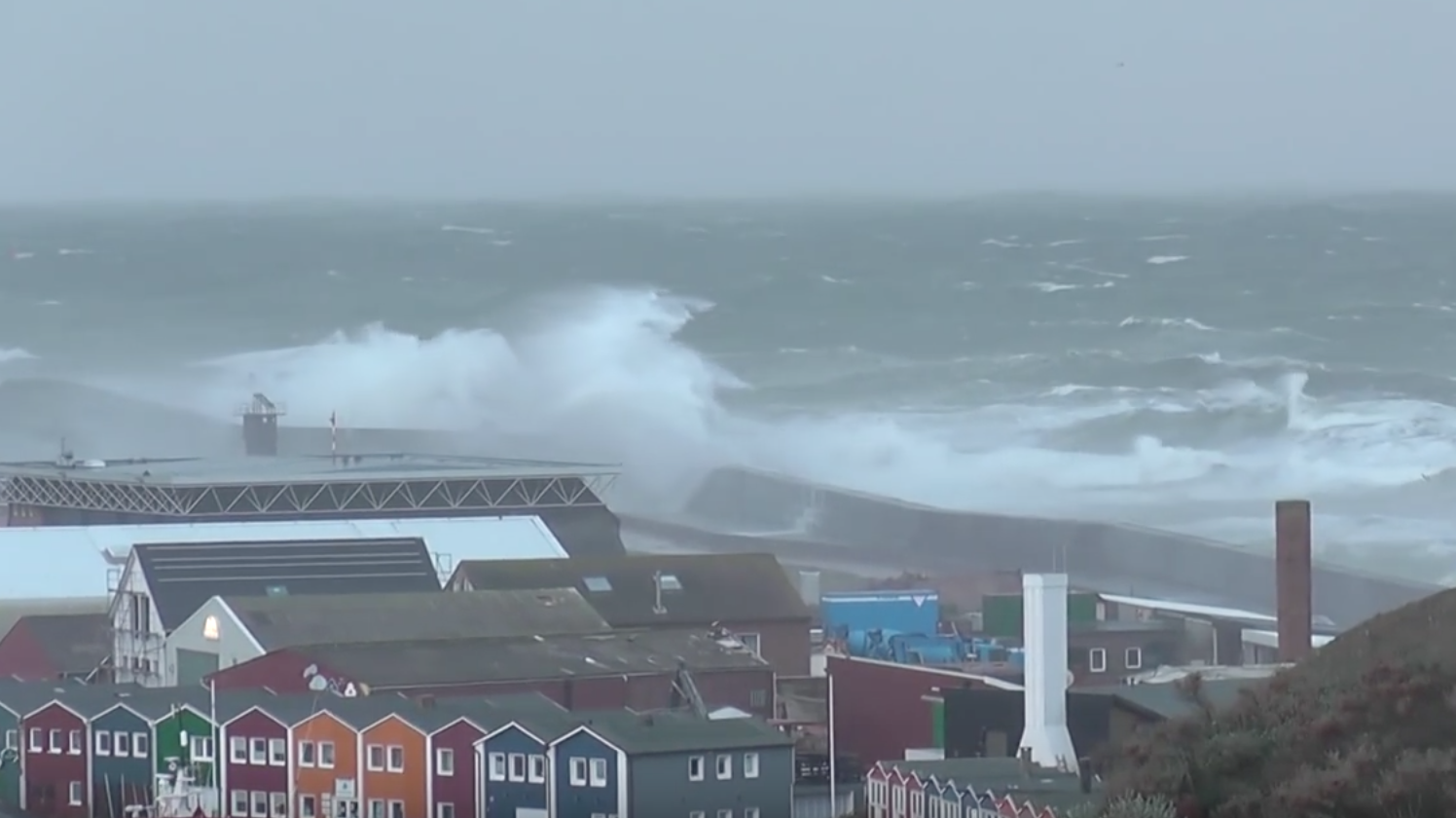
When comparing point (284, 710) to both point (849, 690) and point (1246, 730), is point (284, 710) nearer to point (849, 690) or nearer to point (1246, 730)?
point (849, 690)

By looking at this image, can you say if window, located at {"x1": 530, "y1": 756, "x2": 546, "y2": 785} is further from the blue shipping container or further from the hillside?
the blue shipping container

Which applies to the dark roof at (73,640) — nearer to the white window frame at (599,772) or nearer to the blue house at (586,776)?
the blue house at (586,776)

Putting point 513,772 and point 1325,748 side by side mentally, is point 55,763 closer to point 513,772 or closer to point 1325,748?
point 513,772

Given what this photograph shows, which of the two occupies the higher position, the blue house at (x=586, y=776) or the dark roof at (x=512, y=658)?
the dark roof at (x=512, y=658)

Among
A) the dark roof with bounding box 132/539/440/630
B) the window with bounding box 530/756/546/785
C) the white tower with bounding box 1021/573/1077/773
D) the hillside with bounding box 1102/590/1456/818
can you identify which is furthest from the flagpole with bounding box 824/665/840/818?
the hillside with bounding box 1102/590/1456/818

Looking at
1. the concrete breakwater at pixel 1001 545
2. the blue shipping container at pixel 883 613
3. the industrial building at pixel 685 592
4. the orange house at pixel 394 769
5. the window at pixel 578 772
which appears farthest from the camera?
the concrete breakwater at pixel 1001 545

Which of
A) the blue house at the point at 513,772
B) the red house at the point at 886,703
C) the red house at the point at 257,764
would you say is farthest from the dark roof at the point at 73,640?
the blue house at the point at 513,772
